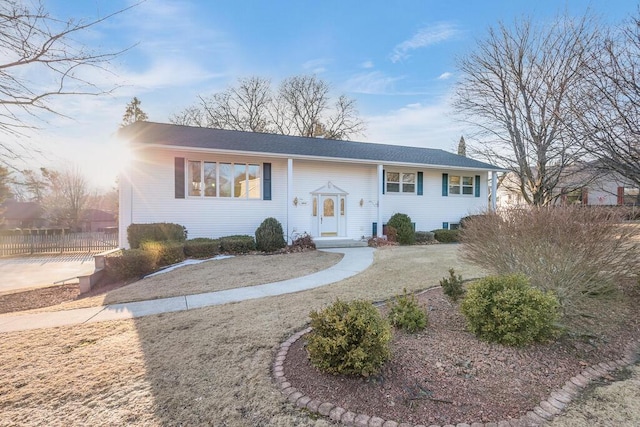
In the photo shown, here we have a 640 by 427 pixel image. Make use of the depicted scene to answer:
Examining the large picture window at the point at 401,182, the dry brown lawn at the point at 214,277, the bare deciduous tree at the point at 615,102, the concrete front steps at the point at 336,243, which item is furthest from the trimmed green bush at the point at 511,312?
the large picture window at the point at 401,182

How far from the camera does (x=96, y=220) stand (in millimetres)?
34875

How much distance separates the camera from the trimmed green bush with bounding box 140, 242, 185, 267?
8633 millimetres

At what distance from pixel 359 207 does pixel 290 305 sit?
378 inches

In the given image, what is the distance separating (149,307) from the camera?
5.25 meters

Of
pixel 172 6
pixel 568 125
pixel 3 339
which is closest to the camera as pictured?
pixel 3 339

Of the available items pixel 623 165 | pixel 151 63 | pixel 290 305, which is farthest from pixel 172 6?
pixel 623 165

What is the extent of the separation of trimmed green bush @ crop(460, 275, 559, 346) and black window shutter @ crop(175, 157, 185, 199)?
1054cm

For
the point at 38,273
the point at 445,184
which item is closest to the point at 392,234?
the point at 445,184

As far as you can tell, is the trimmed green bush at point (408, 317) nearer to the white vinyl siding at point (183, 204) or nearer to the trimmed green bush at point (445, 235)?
the white vinyl siding at point (183, 204)

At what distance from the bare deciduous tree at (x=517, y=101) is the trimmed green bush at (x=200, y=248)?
47.4 feet

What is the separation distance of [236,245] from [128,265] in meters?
3.58

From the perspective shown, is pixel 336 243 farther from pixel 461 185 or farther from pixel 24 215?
pixel 24 215

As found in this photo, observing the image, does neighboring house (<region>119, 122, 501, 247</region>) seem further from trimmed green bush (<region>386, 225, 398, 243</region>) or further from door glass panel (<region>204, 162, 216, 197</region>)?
trimmed green bush (<region>386, 225, 398, 243</region>)

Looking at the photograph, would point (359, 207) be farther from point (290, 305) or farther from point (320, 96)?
point (320, 96)
